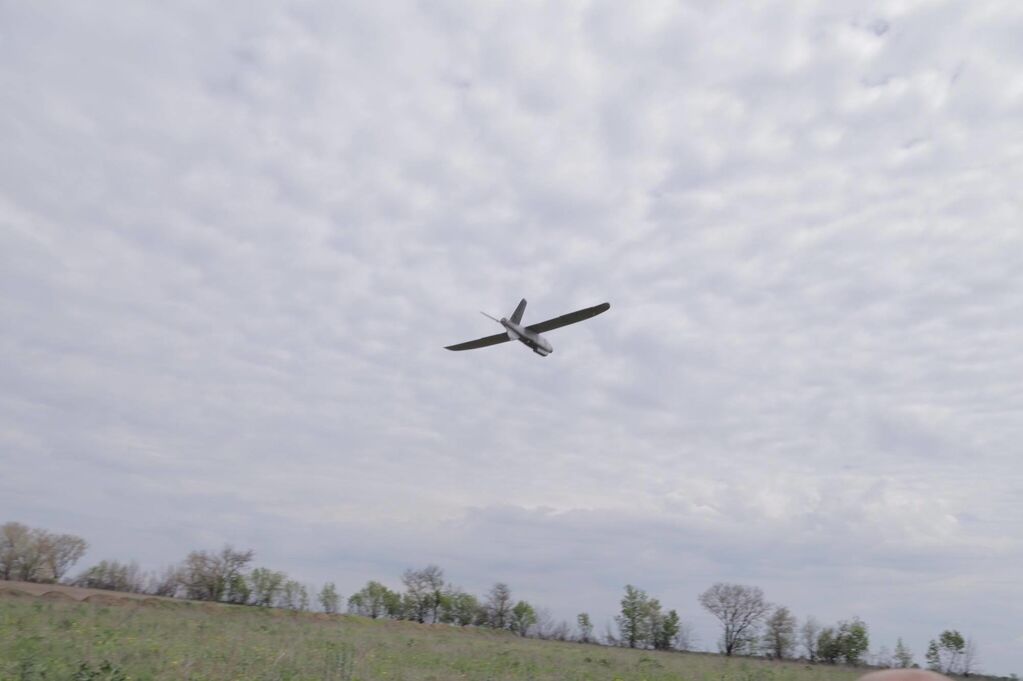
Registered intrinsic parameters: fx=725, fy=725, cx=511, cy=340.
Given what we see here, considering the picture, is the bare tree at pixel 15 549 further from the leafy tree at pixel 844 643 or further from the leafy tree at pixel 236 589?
the leafy tree at pixel 844 643

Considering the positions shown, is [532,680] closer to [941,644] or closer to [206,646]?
[206,646]

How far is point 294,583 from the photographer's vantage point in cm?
10125

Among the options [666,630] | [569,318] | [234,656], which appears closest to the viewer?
[234,656]

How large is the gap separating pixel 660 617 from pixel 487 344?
9833 centimetres

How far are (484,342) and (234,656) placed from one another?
16302 mm

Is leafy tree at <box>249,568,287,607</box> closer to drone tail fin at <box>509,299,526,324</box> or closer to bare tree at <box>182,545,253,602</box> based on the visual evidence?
bare tree at <box>182,545,253,602</box>

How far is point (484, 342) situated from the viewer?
33.6 m

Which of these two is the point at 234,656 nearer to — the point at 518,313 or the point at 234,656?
the point at 234,656

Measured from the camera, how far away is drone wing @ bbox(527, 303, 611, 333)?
30.3 meters

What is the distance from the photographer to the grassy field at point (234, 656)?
20.8 m

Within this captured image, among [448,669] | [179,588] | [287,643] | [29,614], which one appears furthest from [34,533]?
[448,669]

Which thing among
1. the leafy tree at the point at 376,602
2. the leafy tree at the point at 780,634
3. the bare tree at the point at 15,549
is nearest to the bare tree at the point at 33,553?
the bare tree at the point at 15,549

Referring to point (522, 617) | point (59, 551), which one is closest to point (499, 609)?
point (522, 617)

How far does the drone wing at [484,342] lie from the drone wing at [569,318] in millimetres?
1633
